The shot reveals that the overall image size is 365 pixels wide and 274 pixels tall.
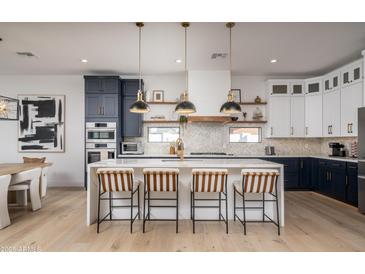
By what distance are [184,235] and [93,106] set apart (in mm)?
4104

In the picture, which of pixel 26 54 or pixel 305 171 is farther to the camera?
pixel 305 171

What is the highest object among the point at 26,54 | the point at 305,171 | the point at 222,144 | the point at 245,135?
the point at 26,54

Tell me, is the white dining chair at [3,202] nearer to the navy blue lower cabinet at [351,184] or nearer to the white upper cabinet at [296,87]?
the navy blue lower cabinet at [351,184]

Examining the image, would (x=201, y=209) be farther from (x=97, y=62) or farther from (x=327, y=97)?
(x=327, y=97)

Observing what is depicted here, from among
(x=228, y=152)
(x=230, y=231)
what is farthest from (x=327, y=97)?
(x=230, y=231)

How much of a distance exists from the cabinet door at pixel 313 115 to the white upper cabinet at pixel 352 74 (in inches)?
33.8

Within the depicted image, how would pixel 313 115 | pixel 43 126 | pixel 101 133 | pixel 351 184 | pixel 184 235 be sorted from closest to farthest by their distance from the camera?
pixel 184 235 < pixel 351 184 < pixel 101 133 < pixel 313 115 < pixel 43 126

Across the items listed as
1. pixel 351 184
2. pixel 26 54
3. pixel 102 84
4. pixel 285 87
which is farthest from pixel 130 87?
pixel 351 184

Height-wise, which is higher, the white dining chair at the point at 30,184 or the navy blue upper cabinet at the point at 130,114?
the navy blue upper cabinet at the point at 130,114

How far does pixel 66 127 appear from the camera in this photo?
6.16 metres

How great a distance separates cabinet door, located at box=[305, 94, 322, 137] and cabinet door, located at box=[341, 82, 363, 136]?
739 mm

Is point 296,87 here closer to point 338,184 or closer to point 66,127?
point 338,184

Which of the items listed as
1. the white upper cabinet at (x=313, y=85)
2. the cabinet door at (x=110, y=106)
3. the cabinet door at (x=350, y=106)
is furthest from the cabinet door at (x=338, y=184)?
the cabinet door at (x=110, y=106)

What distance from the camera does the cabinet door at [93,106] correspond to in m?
5.74
